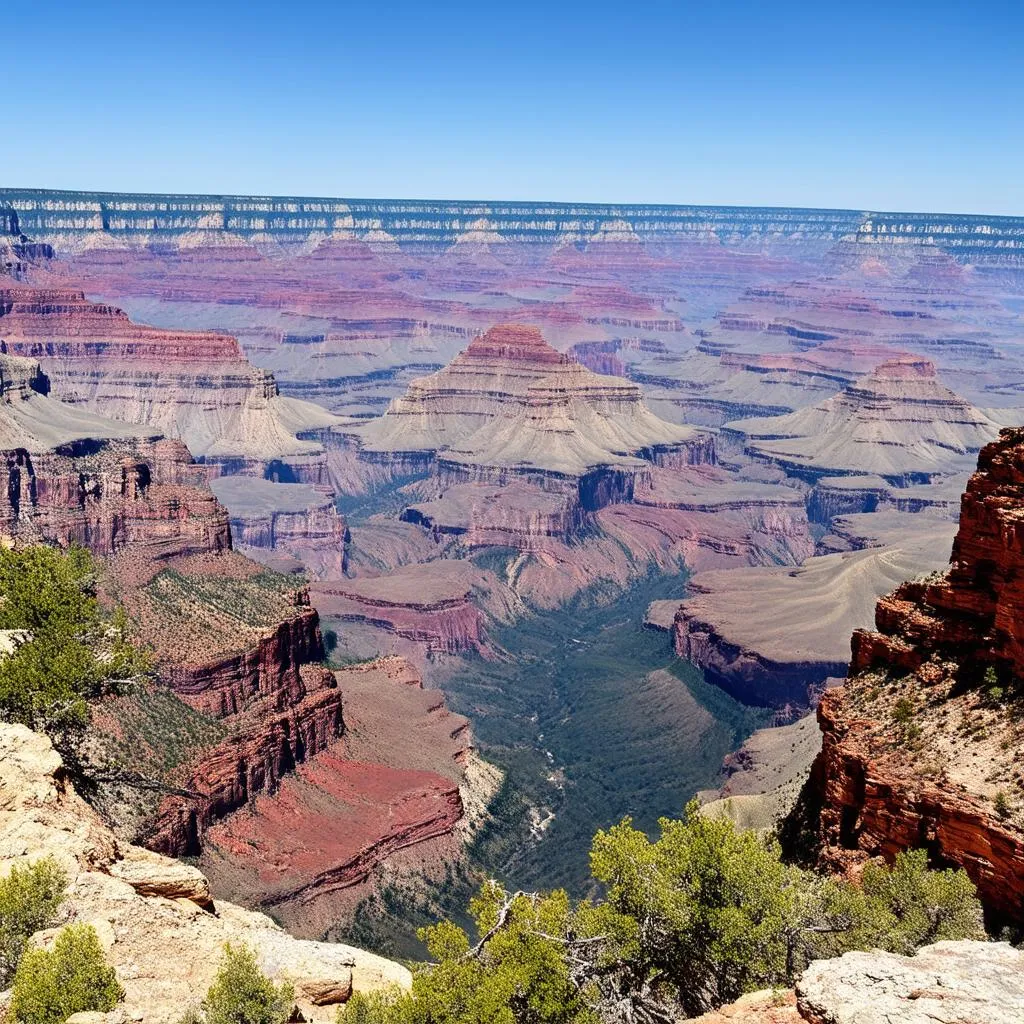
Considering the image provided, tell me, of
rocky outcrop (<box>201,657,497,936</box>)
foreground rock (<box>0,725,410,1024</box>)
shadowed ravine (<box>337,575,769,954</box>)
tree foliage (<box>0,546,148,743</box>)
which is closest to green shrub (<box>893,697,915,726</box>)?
foreground rock (<box>0,725,410,1024</box>)

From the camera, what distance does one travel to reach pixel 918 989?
23.7 meters

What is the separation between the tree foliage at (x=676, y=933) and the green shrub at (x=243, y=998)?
3.67 metres

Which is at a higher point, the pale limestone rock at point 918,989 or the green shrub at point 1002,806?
the pale limestone rock at point 918,989

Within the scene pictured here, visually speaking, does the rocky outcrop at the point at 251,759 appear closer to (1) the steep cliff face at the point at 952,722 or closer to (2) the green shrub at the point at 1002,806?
(1) the steep cliff face at the point at 952,722

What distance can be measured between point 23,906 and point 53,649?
18.8 m

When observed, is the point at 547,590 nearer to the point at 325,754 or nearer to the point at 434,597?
the point at 434,597

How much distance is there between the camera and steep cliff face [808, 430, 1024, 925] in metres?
35.7

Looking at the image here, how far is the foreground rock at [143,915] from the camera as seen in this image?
98.8 ft

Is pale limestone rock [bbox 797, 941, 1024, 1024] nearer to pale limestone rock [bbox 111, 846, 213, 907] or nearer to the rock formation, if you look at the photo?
pale limestone rock [bbox 111, 846, 213, 907]

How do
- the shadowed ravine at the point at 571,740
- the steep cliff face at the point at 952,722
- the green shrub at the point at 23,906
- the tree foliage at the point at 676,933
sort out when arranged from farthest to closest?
the shadowed ravine at the point at 571,740
the steep cliff face at the point at 952,722
the tree foliage at the point at 676,933
the green shrub at the point at 23,906

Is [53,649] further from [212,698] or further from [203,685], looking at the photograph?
[212,698]

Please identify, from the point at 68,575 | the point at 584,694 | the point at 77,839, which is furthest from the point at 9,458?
the point at 77,839

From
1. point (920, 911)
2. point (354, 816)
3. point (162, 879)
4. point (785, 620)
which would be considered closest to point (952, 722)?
point (920, 911)

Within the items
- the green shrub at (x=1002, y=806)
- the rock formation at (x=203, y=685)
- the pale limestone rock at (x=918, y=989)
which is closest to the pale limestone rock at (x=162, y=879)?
the rock formation at (x=203, y=685)
